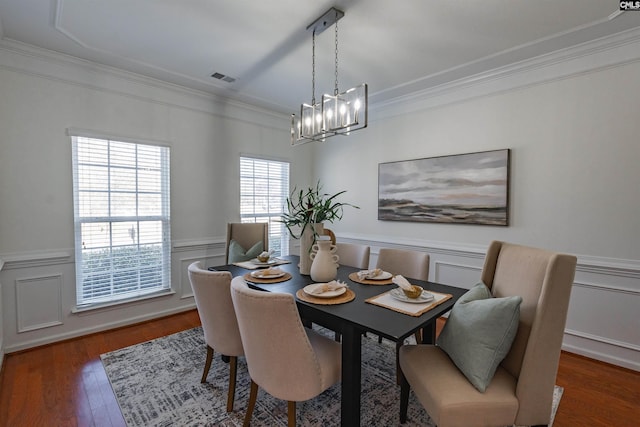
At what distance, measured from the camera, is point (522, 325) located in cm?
150

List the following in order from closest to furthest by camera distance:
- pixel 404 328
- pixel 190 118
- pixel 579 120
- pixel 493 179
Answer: pixel 404 328 < pixel 579 120 < pixel 493 179 < pixel 190 118

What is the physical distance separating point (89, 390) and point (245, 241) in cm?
189

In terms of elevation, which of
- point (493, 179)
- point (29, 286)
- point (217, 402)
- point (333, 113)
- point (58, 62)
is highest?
point (58, 62)

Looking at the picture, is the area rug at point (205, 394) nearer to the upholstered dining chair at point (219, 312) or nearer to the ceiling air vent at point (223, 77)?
the upholstered dining chair at point (219, 312)

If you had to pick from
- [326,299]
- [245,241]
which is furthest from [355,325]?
[245,241]

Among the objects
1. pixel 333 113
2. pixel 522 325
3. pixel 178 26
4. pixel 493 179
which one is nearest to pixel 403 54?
pixel 333 113

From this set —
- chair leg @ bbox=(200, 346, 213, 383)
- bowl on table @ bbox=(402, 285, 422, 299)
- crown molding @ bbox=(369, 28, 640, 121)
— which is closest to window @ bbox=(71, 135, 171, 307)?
chair leg @ bbox=(200, 346, 213, 383)

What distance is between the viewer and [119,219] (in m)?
3.21

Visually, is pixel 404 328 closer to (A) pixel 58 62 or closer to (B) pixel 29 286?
(B) pixel 29 286

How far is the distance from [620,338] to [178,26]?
175 inches

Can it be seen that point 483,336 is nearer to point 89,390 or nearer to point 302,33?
point 302,33

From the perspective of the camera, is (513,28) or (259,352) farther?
(513,28)

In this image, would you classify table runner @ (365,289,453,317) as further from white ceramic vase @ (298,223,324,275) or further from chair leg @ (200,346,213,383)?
chair leg @ (200,346,213,383)

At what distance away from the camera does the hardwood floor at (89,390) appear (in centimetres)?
189
